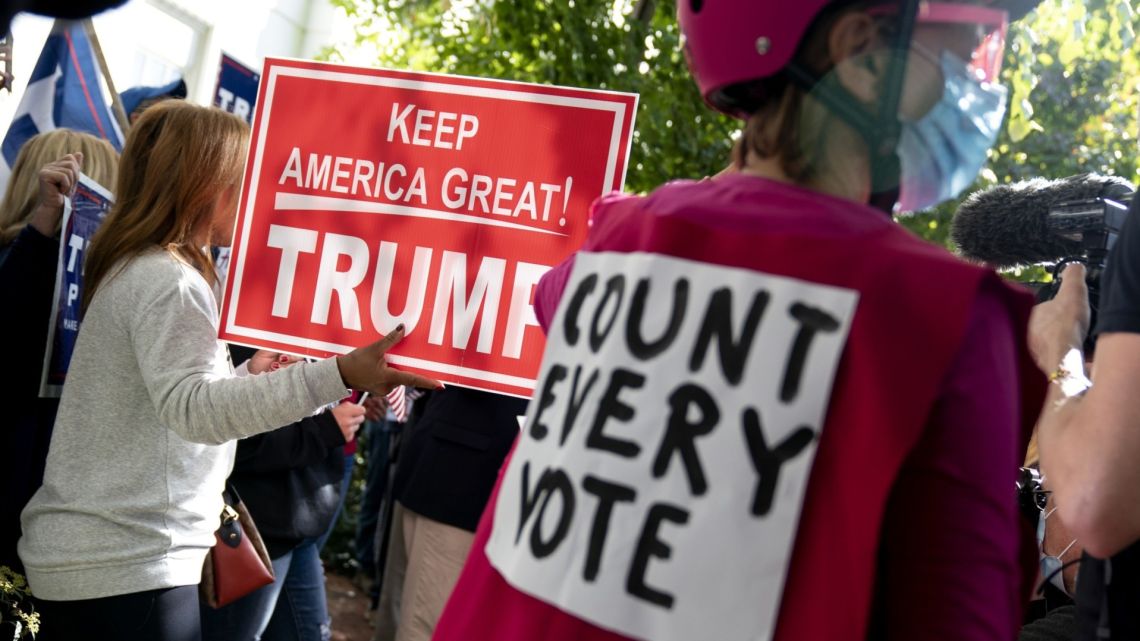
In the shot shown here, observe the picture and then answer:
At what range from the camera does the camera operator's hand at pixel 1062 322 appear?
1.81 meters

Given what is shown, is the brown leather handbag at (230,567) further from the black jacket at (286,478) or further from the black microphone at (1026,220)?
the black microphone at (1026,220)

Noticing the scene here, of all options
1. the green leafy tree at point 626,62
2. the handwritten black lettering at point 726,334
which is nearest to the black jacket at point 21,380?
the handwritten black lettering at point 726,334

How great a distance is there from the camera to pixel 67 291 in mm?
3135

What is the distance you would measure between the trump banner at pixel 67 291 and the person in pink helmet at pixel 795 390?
1955mm

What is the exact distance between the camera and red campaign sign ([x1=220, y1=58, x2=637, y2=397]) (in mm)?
2604

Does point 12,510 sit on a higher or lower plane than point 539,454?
lower

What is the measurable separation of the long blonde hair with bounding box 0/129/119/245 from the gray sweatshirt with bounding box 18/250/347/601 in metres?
0.96

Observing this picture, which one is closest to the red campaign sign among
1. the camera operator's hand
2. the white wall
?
the camera operator's hand

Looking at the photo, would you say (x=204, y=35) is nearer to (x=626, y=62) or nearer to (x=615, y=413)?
→ (x=626, y=62)

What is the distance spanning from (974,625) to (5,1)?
1181 mm

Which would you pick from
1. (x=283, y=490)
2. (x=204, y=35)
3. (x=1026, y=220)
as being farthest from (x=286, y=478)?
(x=204, y=35)

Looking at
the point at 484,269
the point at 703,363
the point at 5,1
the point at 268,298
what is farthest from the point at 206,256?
the point at 703,363

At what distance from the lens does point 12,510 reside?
9.79ft

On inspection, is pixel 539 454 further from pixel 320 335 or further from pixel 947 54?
pixel 320 335
